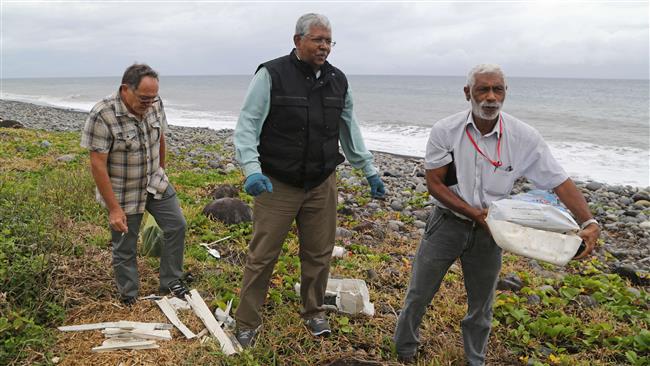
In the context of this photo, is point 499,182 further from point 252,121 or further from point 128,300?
point 128,300

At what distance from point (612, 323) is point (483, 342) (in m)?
1.56

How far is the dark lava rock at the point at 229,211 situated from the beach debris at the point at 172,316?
2167mm

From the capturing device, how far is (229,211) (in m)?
6.27

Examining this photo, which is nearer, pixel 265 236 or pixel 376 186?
pixel 265 236

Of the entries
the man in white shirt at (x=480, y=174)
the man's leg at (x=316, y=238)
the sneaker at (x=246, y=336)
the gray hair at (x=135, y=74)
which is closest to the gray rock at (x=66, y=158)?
the gray hair at (x=135, y=74)

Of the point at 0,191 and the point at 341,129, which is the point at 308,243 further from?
the point at 0,191

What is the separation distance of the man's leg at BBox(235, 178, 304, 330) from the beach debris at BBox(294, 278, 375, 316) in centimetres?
81

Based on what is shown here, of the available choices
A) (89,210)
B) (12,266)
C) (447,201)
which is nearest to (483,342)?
(447,201)

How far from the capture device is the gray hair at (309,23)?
3.19 m

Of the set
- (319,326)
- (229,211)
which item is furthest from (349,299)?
(229,211)

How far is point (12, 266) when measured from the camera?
371cm

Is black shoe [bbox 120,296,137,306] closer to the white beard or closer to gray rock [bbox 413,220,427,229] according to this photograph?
the white beard

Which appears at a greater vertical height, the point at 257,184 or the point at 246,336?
the point at 257,184

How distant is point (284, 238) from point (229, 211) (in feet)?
9.42
